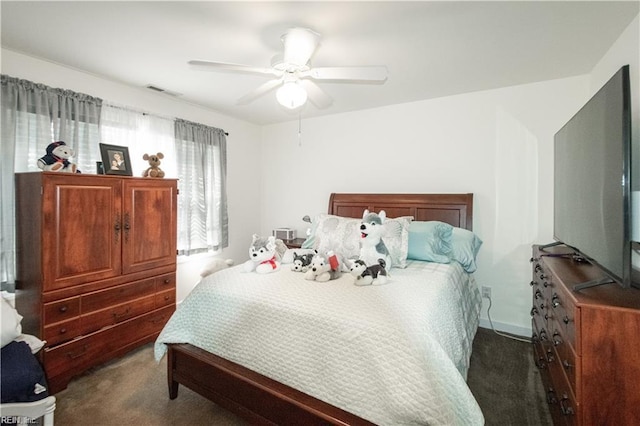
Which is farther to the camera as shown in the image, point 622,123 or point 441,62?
point 441,62

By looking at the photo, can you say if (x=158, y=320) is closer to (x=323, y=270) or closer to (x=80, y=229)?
(x=80, y=229)

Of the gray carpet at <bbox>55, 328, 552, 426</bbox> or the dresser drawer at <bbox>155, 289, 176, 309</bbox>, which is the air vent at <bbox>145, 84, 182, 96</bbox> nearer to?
the dresser drawer at <bbox>155, 289, 176, 309</bbox>

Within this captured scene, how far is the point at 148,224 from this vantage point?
8.73 ft

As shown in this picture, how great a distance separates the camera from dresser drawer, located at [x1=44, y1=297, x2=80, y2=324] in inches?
80.1

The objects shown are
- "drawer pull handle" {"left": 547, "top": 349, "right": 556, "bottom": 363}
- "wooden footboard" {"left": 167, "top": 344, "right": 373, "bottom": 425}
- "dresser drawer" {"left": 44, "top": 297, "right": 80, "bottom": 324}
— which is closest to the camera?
"wooden footboard" {"left": 167, "top": 344, "right": 373, "bottom": 425}

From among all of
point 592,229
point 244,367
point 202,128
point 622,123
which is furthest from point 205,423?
point 202,128

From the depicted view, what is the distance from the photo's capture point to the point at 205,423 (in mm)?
1799

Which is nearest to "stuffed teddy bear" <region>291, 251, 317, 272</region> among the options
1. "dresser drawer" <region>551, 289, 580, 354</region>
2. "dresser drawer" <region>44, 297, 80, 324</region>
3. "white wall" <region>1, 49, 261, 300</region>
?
"dresser drawer" <region>551, 289, 580, 354</region>

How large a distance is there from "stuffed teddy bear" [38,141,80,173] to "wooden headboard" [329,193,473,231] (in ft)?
8.44

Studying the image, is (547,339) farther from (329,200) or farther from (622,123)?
(329,200)

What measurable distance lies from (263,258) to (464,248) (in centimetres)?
176

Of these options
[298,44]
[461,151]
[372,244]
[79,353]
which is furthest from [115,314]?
[461,151]

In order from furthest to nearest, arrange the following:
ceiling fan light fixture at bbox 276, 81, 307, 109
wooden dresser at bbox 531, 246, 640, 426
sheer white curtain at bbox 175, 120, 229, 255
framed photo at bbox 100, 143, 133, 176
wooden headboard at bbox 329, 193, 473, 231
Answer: sheer white curtain at bbox 175, 120, 229, 255, wooden headboard at bbox 329, 193, 473, 231, framed photo at bbox 100, 143, 133, 176, ceiling fan light fixture at bbox 276, 81, 307, 109, wooden dresser at bbox 531, 246, 640, 426

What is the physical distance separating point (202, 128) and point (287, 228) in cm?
168
